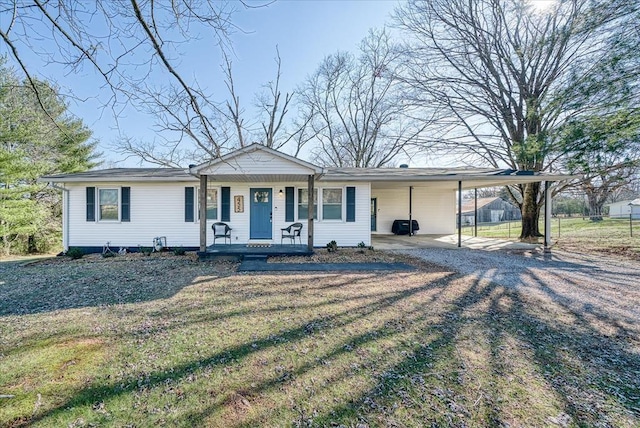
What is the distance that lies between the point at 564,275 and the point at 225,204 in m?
10.0

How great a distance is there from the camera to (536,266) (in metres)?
7.73

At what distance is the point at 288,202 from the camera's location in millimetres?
10375

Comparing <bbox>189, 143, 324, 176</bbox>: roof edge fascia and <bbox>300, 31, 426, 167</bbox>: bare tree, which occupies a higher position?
<bbox>300, 31, 426, 167</bbox>: bare tree

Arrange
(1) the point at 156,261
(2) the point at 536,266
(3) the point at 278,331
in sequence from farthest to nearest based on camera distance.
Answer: (1) the point at 156,261 < (2) the point at 536,266 < (3) the point at 278,331

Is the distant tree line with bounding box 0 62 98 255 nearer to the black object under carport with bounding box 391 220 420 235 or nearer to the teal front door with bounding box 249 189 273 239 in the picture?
the teal front door with bounding box 249 189 273 239

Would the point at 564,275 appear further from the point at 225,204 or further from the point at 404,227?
the point at 225,204

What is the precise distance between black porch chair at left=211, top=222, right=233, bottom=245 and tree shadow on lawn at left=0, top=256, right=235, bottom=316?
61.1 inches

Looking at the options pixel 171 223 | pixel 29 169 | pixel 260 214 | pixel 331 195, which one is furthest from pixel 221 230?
pixel 29 169

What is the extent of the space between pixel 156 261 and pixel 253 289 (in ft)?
15.3

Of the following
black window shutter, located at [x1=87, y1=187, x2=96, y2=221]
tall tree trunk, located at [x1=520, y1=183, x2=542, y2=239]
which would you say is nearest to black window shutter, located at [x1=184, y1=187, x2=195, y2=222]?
black window shutter, located at [x1=87, y1=187, x2=96, y2=221]

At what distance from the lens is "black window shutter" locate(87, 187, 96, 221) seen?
998 cm

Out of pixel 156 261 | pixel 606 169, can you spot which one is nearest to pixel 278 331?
pixel 156 261

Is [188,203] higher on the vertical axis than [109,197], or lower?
lower

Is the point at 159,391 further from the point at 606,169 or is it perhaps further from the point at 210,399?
the point at 606,169
